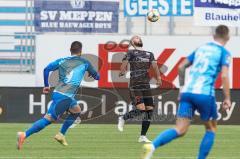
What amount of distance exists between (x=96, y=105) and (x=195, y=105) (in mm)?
11311

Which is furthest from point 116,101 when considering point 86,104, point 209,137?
point 209,137

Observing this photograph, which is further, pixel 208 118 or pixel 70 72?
pixel 70 72

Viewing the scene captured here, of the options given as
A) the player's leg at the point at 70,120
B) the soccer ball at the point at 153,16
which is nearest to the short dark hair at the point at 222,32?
the player's leg at the point at 70,120

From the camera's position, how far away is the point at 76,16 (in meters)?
24.3

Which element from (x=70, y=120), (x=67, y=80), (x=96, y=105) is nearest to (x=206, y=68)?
(x=67, y=80)

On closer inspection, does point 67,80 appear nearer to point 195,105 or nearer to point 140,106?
point 140,106

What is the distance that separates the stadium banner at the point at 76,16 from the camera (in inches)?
946

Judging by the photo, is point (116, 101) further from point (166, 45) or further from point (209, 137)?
point (209, 137)

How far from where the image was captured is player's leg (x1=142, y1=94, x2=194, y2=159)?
1034cm

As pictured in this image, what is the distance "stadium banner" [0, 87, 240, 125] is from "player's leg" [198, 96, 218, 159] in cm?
1095

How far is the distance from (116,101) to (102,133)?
139 inches

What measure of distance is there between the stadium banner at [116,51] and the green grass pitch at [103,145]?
3.91 m

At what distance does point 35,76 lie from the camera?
2409 centimetres

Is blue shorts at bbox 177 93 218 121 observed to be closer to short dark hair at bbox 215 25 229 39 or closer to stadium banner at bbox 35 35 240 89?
short dark hair at bbox 215 25 229 39
